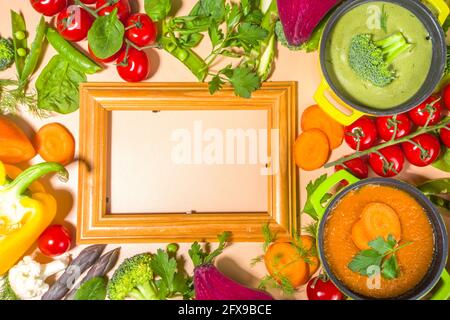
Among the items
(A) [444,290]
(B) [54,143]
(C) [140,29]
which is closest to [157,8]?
(C) [140,29]

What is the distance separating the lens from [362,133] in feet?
3.37

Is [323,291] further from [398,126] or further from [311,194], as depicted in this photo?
[398,126]

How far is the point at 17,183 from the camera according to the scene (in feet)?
3.09

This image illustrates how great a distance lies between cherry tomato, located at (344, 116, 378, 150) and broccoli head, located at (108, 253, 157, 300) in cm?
59

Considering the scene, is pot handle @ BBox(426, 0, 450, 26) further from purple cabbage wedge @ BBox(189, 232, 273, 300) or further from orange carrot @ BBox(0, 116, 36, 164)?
orange carrot @ BBox(0, 116, 36, 164)

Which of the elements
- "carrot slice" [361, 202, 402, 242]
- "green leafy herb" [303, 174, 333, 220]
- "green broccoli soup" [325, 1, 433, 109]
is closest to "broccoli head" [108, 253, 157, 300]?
"green leafy herb" [303, 174, 333, 220]

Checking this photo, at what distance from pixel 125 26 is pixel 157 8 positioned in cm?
9

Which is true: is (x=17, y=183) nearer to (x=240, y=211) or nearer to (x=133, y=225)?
(x=133, y=225)

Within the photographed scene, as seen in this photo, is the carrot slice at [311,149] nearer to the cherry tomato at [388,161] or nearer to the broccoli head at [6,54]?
the cherry tomato at [388,161]

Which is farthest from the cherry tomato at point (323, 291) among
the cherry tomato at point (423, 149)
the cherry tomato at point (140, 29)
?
the cherry tomato at point (140, 29)

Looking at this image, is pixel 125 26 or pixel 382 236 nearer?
pixel 382 236

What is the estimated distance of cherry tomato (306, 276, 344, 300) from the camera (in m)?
0.99

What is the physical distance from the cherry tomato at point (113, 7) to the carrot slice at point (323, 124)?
527mm
